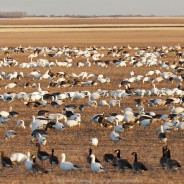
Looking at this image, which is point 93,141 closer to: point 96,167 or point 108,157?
point 108,157

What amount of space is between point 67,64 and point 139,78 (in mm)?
11863

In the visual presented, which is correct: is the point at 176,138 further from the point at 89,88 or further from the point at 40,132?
the point at 89,88

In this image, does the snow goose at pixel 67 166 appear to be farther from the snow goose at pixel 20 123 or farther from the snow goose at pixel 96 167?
the snow goose at pixel 20 123

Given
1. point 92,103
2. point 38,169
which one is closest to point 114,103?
point 92,103

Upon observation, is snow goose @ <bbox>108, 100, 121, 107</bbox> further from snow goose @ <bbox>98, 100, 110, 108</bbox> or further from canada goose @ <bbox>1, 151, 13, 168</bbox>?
canada goose @ <bbox>1, 151, 13, 168</bbox>

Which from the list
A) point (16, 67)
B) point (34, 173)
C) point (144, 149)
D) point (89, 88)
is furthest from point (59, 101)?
point (16, 67)

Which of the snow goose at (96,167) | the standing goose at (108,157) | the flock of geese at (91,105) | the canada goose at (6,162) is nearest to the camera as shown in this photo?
the snow goose at (96,167)

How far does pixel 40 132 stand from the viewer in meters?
17.8

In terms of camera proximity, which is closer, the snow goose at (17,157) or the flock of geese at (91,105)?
the flock of geese at (91,105)

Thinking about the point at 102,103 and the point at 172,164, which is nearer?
the point at 172,164

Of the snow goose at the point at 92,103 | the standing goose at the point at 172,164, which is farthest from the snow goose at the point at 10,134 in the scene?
the snow goose at the point at 92,103

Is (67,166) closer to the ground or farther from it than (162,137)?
closer to the ground

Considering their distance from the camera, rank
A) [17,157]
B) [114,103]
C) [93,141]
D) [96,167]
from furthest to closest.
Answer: [114,103] < [93,141] < [17,157] < [96,167]

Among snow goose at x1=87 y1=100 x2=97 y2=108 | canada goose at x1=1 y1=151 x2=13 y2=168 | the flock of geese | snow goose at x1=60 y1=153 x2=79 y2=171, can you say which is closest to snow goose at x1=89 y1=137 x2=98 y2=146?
the flock of geese
